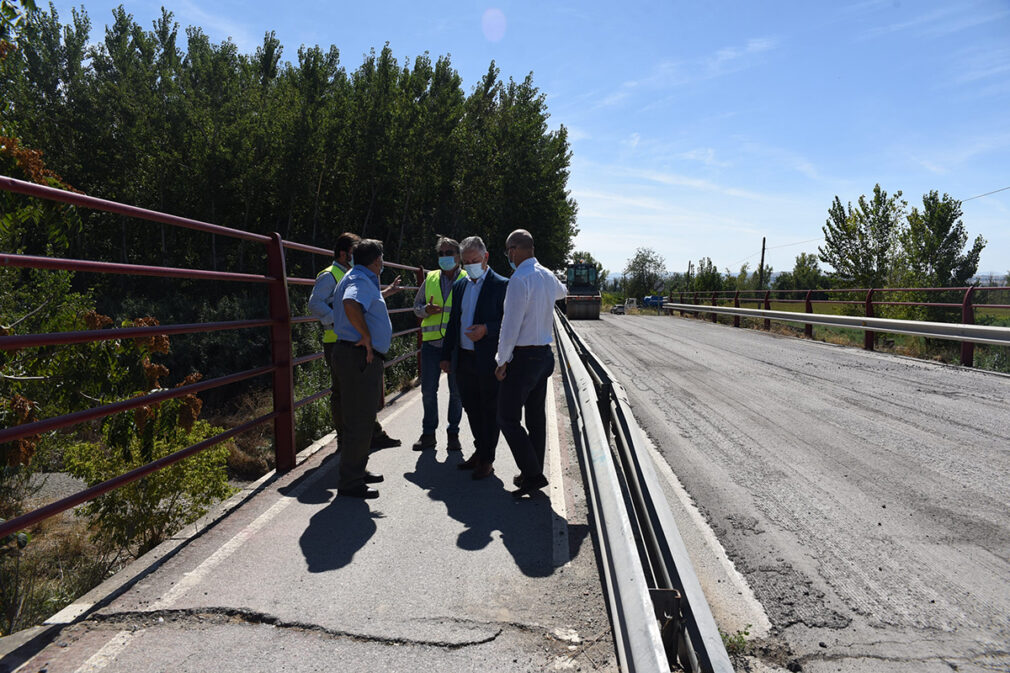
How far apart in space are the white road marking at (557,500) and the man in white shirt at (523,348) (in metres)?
0.20

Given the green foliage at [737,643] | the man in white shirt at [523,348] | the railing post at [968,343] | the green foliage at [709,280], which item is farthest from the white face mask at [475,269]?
the green foliage at [709,280]

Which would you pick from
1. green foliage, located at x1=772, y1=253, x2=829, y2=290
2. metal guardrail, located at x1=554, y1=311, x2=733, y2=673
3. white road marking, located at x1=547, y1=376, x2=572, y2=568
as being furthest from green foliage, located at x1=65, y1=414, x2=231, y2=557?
green foliage, located at x1=772, y1=253, x2=829, y2=290

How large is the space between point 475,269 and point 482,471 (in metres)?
1.75

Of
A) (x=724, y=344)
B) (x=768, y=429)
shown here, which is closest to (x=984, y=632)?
(x=768, y=429)

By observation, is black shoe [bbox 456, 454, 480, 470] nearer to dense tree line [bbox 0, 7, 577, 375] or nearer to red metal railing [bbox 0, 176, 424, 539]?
red metal railing [bbox 0, 176, 424, 539]

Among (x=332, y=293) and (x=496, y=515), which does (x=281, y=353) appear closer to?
(x=332, y=293)

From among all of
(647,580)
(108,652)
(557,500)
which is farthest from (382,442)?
(647,580)

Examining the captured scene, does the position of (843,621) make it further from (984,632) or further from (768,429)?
(768,429)

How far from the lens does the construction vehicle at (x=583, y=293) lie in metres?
33.1

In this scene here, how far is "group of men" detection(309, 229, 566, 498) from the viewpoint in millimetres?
4648

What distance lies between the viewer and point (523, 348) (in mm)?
4738

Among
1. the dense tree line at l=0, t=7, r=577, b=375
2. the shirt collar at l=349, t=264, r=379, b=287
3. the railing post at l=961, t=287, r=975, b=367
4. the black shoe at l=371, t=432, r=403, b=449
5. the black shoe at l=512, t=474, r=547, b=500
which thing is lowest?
the black shoe at l=371, t=432, r=403, b=449

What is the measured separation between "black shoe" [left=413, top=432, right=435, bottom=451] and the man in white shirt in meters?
1.77

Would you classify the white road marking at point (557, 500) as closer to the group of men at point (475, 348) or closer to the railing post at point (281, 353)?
the group of men at point (475, 348)
